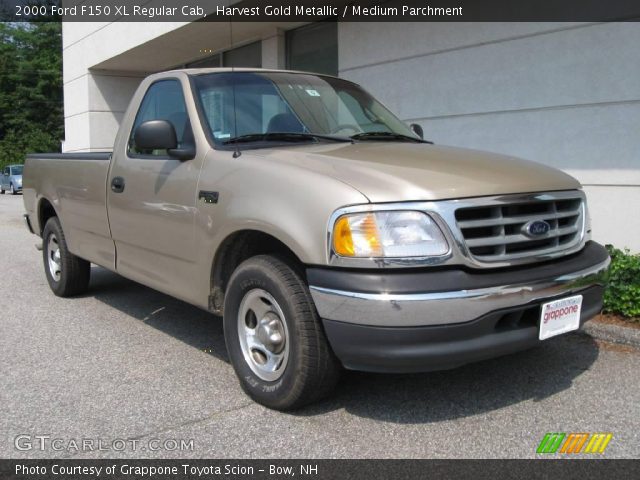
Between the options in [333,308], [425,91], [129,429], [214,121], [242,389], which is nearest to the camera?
[333,308]

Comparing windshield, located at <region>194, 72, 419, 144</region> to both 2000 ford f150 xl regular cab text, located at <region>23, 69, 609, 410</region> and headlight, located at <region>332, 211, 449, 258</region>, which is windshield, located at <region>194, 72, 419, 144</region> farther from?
headlight, located at <region>332, 211, 449, 258</region>

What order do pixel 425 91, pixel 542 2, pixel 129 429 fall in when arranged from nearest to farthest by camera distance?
pixel 129 429 < pixel 542 2 < pixel 425 91

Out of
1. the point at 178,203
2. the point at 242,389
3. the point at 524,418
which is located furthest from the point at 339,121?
the point at 524,418

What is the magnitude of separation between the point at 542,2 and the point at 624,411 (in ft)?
16.2

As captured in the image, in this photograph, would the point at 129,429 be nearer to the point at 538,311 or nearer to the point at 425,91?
the point at 538,311

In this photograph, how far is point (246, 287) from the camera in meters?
3.56

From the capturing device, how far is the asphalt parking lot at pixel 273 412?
316cm

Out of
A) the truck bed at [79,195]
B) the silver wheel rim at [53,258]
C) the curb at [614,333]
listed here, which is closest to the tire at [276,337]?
the truck bed at [79,195]

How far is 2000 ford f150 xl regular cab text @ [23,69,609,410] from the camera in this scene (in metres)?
2.97

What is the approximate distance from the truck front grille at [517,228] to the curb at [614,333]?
1.55m

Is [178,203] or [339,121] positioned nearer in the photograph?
[178,203]

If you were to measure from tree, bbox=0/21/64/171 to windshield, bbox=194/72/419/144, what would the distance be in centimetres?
4216

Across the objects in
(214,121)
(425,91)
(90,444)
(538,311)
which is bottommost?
(90,444)

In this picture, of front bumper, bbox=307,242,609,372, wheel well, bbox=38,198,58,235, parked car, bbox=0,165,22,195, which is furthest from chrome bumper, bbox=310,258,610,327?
parked car, bbox=0,165,22,195
